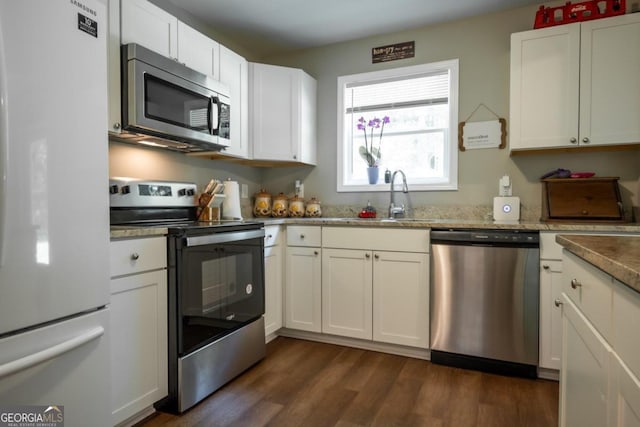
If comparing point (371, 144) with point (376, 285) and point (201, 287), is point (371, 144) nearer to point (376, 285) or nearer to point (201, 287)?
point (376, 285)

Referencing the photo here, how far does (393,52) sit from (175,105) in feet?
6.25

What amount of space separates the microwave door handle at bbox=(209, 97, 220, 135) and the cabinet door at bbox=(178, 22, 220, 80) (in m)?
0.23

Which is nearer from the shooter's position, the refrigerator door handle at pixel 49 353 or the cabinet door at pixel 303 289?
the refrigerator door handle at pixel 49 353

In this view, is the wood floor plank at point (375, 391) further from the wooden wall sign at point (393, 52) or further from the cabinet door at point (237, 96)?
the wooden wall sign at point (393, 52)

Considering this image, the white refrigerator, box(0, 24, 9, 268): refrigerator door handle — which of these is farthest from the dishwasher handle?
box(0, 24, 9, 268): refrigerator door handle

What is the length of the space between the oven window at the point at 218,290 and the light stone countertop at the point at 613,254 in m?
1.60

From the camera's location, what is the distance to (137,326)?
1.66 metres

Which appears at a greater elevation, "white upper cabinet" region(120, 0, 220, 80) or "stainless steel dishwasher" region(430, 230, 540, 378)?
"white upper cabinet" region(120, 0, 220, 80)

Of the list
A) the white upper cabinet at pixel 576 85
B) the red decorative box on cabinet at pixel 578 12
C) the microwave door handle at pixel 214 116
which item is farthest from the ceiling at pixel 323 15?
the microwave door handle at pixel 214 116

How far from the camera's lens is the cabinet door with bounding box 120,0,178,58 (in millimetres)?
1922

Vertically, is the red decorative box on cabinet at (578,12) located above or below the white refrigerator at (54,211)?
above

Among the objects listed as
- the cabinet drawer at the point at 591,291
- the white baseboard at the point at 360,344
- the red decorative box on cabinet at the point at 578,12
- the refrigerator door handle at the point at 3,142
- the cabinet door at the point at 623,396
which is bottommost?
the white baseboard at the point at 360,344

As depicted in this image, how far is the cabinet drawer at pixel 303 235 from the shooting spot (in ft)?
8.96

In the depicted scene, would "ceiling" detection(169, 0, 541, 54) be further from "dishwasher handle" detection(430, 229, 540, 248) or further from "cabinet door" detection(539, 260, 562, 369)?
"cabinet door" detection(539, 260, 562, 369)
